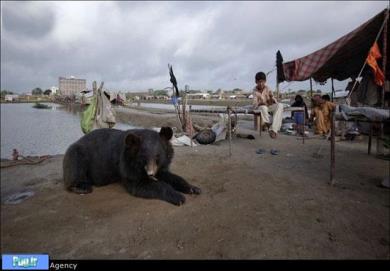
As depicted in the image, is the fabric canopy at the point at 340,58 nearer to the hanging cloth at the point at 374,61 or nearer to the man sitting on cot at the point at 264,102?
the hanging cloth at the point at 374,61

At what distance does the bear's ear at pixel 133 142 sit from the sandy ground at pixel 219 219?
31.0 inches

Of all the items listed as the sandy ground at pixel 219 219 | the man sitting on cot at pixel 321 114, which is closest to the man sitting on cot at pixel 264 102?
the man sitting on cot at pixel 321 114

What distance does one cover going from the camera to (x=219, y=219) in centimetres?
325

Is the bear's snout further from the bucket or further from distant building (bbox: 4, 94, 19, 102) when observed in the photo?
the bucket

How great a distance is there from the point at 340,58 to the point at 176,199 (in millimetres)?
9482

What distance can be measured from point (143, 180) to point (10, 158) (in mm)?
4700

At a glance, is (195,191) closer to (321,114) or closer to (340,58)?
(321,114)

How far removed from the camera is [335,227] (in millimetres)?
2982

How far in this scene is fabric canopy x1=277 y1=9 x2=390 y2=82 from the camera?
7.84 meters

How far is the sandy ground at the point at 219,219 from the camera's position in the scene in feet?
8.66

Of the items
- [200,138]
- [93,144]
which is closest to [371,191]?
[93,144]

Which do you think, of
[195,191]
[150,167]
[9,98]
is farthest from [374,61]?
[9,98]

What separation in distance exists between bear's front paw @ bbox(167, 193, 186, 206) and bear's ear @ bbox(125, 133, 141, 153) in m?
0.82

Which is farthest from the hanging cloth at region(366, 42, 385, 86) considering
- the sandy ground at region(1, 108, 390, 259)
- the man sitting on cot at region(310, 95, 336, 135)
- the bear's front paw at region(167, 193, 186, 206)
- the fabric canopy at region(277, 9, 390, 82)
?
the bear's front paw at region(167, 193, 186, 206)
